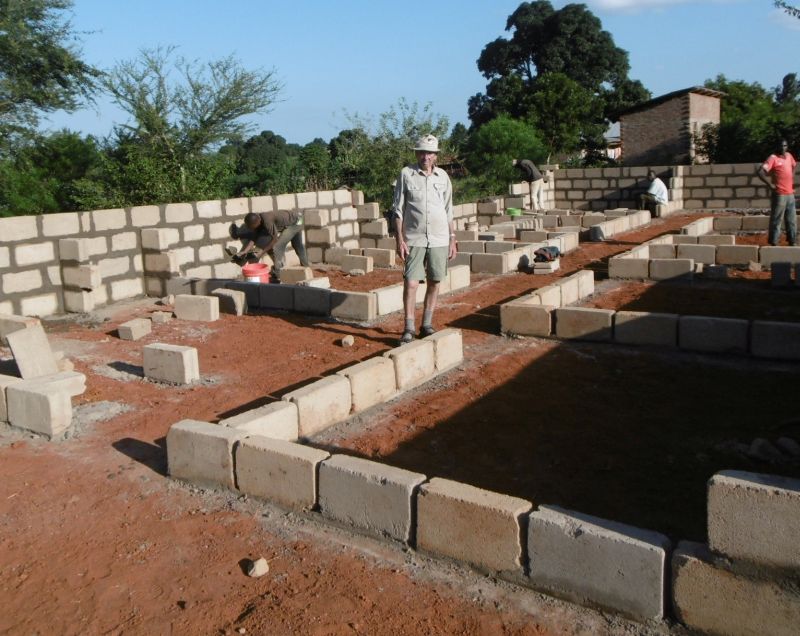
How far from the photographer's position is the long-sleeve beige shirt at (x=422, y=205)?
6.47 meters

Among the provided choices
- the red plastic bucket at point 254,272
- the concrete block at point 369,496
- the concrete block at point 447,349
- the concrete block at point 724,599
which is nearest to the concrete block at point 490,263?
the red plastic bucket at point 254,272

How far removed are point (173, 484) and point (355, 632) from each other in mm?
1690

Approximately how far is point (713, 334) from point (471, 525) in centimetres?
393

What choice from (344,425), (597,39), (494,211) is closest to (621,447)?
(344,425)

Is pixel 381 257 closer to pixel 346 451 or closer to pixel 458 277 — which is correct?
pixel 458 277

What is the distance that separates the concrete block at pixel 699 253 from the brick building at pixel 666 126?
639 inches

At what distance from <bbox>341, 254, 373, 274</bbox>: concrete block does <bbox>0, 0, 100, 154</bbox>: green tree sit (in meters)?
10.6

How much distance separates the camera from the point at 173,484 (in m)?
4.29

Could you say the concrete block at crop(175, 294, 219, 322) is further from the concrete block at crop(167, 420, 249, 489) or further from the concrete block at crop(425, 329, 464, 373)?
the concrete block at crop(167, 420, 249, 489)

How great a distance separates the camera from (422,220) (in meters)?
6.53

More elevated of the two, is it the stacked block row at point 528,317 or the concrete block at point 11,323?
the concrete block at point 11,323

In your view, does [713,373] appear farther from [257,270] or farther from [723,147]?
[723,147]

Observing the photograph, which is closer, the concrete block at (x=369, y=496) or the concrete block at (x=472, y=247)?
the concrete block at (x=369, y=496)

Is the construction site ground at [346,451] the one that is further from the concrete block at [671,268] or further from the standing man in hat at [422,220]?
the concrete block at [671,268]
